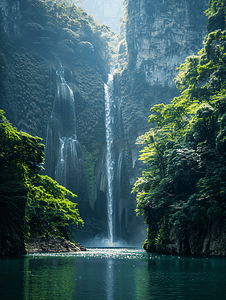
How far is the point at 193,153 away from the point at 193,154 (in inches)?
3.1

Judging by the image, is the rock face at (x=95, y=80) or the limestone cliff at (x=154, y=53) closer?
the rock face at (x=95, y=80)

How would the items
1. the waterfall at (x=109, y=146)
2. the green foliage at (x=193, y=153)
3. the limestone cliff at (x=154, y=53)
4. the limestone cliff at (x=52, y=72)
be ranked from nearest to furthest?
the green foliage at (x=193, y=153)
the waterfall at (x=109, y=146)
the limestone cliff at (x=52, y=72)
the limestone cliff at (x=154, y=53)

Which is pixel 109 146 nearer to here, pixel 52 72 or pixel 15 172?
pixel 52 72

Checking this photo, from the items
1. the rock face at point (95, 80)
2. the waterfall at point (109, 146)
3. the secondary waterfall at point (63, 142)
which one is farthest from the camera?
the rock face at point (95, 80)

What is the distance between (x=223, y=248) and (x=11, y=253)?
1114 cm

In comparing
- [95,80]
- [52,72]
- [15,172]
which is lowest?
[15,172]

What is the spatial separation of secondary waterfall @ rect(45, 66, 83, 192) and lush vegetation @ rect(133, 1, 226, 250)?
76.0ft

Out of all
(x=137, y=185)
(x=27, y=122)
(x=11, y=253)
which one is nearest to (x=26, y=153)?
(x=11, y=253)

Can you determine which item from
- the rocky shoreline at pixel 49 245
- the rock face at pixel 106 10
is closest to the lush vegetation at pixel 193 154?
the rocky shoreline at pixel 49 245

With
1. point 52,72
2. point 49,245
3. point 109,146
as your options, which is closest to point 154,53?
point 52,72

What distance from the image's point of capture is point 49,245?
22.5m

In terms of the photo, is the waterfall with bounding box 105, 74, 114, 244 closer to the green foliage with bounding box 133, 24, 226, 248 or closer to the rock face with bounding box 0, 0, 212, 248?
the rock face with bounding box 0, 0, 212, 248

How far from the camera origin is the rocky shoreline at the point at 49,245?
21.7 metres

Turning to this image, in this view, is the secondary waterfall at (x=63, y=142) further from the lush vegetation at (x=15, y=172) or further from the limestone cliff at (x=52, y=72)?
the lush vegetation at (x=15, y=172)
